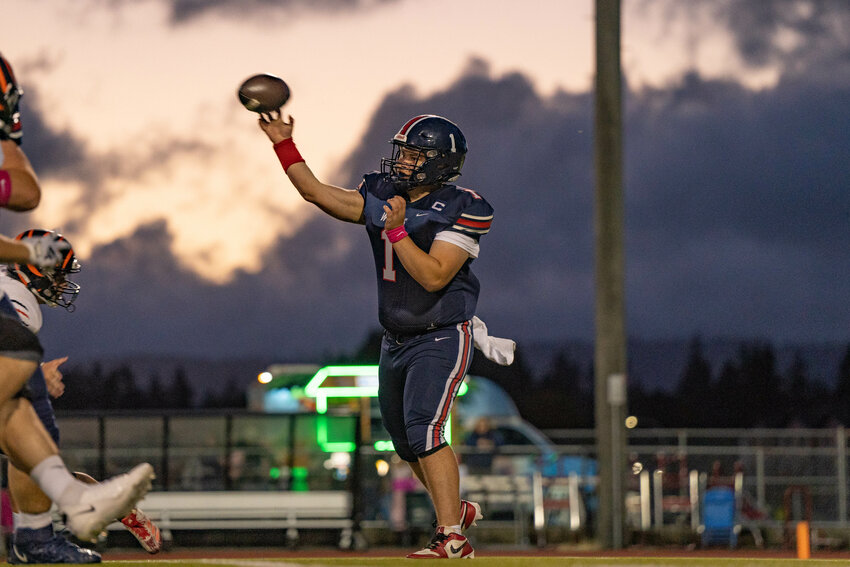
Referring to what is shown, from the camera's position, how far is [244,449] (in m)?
13.5

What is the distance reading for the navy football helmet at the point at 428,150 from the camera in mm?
6582

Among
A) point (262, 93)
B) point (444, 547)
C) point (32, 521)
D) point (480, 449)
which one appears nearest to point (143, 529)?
point (32, 521)

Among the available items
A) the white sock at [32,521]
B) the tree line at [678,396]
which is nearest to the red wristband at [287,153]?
the white sock at [32,521]

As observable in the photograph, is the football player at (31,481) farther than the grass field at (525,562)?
Yes

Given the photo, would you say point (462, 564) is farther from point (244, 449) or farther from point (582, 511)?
point (582, 511)

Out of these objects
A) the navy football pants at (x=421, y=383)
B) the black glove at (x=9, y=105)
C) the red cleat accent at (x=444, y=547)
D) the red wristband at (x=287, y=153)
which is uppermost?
the red wristband at (x=287, y=153)

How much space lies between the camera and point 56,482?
5098mm

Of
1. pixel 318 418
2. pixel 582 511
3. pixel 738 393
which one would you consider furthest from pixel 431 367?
pixel 738 393

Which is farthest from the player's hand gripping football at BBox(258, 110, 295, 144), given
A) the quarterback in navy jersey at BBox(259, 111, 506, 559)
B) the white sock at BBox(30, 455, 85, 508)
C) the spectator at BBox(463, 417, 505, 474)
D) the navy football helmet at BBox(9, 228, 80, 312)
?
the spectator at BBox(463, 417, 505, 474)

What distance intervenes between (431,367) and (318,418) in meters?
7.35

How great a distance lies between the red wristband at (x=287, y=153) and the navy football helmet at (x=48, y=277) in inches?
42.4

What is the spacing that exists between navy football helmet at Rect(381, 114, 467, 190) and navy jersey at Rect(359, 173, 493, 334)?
92mm

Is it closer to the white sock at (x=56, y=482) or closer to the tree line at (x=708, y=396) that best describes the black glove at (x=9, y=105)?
the white sock at (x=56, y=482)

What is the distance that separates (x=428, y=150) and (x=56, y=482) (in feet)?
7.91
